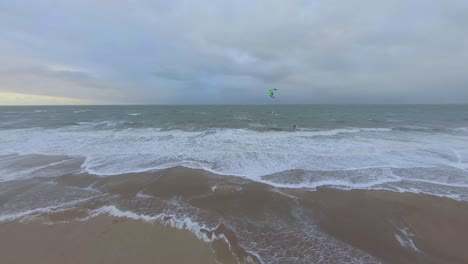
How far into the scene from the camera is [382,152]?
431 inches

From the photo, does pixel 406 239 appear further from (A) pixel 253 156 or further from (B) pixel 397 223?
(A) pixel 253 156

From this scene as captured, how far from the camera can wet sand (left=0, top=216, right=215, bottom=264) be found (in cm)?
366

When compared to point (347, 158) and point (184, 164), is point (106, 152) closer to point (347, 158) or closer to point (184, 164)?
point (184, 164)

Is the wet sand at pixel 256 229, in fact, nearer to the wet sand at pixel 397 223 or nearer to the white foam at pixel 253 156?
the wet sand at pixel 397 223

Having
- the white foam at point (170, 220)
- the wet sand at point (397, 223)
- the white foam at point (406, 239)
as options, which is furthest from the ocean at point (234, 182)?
the white foam at point (406, 239)

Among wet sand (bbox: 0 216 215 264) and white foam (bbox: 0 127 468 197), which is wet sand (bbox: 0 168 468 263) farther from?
white foam (bbox: 0 127 468 197)

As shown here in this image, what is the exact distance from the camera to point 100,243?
4.01m

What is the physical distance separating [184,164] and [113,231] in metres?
4.64

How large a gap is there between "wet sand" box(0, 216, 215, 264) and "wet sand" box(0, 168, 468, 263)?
2 centimetres

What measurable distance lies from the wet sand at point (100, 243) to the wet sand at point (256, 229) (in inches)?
0.7

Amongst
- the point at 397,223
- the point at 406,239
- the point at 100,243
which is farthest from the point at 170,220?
the point at 397,223

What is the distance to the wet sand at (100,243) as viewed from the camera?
3660 millimetres

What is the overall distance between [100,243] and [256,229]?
316cm

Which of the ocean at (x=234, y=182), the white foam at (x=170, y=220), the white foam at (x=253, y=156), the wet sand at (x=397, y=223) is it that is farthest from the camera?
the white foam at (x=253, y=156)
